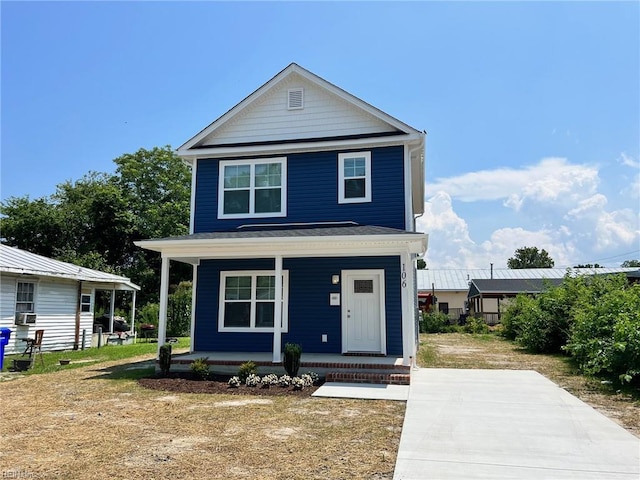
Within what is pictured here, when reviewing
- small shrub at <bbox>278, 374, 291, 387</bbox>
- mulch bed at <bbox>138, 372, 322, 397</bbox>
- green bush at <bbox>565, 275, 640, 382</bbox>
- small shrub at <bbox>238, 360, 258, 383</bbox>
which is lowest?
mulch bed at <bbox>138, 372, 322, 397</bbox>

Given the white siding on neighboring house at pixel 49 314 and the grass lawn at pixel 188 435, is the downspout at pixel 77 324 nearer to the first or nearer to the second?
the white siding on neighboring house at pixel 49 314

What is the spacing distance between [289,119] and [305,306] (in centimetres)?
506

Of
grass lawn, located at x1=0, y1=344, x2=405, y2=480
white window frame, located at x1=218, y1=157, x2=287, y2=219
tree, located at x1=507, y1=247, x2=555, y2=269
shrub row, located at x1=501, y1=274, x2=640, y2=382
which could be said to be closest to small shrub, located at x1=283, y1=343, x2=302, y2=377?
grass lawn, located at x1=0, y1=344, x2=405, y2=480

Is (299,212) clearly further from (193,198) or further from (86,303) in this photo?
(86,303)

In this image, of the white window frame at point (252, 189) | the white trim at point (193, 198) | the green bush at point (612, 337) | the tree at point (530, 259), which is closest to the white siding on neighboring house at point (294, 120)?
the white window frame at point (252, 189)

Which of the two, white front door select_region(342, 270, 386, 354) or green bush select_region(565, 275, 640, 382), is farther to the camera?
white front door select_region(342, 270, 386, 354)

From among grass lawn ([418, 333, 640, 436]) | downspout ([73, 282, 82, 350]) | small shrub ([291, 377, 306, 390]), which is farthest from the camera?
downspout ([73, 282, 82, 350])

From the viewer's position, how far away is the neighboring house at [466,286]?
32.6 m

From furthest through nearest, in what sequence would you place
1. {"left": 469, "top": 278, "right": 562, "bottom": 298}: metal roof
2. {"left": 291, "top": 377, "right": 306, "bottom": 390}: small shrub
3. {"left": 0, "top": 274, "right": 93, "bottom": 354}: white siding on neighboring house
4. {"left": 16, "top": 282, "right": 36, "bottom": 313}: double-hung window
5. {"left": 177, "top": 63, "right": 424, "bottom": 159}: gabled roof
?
{"left": 469, "top": 278, "right": 562, "bottom": 298}: metal roof → {"left": 16, "top": 282, "right": 36, "bottom": 313}: double-hung window → {"left": 0, "top": 274, "right": 93, "bottom": 354}: white siding on neighboring house → {"left": 177, "top": 63, "right": 424, "bottom": 159}: gabled roof → {"left": 291, "top": 377, "right": 306, "bottom": 390}: small shrub

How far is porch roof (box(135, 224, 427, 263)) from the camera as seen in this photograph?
9531 millimetres

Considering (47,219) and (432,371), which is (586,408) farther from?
(47,219)

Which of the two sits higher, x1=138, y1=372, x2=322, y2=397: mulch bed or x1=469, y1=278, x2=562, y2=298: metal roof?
x1=469, y1=278, x2=562, y2=298: metal roof

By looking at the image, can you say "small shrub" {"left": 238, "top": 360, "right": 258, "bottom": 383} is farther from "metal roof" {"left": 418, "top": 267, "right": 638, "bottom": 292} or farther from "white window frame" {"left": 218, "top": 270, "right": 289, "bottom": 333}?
"metal roof" {"left": 418, "top": 267, "right": 638, "bottom": 292}

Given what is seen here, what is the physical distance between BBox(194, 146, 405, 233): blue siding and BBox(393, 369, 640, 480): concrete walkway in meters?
4.60
